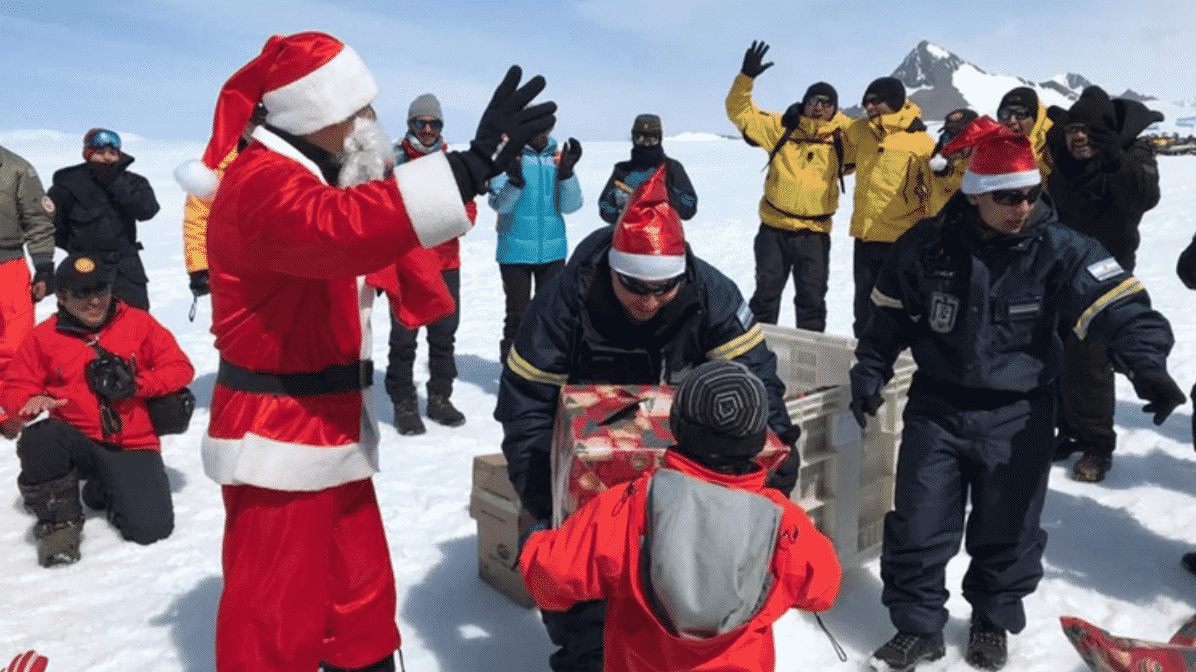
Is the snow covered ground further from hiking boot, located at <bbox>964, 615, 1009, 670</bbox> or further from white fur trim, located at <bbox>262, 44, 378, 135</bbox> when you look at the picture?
white fur trim, located at <bbox>262, 44, 378, 135</bbox>

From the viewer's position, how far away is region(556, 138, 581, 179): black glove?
6863 millimetres

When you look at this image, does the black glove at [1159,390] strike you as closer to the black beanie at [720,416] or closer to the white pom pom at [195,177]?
the black beanie at [720,416]

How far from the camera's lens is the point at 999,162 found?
314 cm

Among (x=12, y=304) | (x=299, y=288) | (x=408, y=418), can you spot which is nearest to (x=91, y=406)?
(x=408, y=418)

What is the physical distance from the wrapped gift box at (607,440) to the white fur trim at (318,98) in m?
1.03

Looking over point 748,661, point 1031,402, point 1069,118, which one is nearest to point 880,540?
point 1031,402

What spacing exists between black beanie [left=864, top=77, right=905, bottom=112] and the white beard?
16.2 ft

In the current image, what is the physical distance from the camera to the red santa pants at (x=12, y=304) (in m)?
6.30

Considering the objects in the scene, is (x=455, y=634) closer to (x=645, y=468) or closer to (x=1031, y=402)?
(x=645, y=468)

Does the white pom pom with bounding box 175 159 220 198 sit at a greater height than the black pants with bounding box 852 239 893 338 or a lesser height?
greater

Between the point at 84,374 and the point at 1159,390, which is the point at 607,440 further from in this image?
the point at 84,374

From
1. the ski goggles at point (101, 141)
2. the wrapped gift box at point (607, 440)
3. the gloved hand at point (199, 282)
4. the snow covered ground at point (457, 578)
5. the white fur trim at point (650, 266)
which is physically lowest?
the snow covered ground at point (457, 578)

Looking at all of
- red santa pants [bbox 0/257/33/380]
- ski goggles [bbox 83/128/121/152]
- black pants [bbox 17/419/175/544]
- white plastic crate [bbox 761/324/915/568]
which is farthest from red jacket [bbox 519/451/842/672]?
red santa pants [bbox 0/257/33/380]

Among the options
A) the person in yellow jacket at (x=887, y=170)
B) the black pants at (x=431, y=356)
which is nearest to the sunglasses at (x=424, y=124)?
the black pants at (x=431, y=356)
